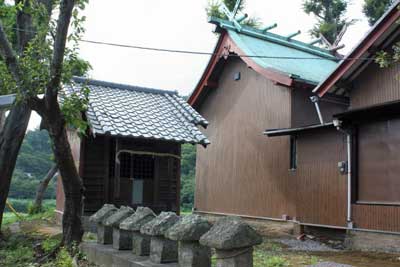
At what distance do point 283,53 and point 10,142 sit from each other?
10.3 meters

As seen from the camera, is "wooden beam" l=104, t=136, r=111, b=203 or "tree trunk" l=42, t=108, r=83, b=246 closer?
"tree trunk" l=42, t=108, r=83, b=246

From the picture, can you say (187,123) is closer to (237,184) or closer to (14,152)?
(237,184)

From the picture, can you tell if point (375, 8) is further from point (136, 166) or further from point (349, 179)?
point (136, 166)

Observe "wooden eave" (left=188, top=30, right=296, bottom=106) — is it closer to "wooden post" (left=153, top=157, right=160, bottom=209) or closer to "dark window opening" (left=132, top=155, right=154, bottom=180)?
"wooden post" (left=153, top=157, right=160, bottom=209)

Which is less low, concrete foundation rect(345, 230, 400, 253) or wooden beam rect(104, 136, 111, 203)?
wooden beam rect(104, 136, 111, 203)

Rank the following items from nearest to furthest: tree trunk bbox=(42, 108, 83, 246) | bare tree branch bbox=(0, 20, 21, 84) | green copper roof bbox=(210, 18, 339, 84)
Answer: bare tree branch bbox=(0, 20, 21, 84) → tree trunk bbox=(42, 108, 83, 246) → green copper roof bbox=(210, 18, 339, 84)

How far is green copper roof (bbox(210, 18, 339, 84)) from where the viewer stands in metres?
14.3

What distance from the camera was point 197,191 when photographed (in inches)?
671

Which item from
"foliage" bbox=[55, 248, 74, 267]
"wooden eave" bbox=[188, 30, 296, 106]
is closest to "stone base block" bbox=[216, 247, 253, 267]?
"foliage" bbox=[55, 248, 74, 267]

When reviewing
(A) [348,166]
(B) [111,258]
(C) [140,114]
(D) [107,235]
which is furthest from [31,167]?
(B) [111,258]

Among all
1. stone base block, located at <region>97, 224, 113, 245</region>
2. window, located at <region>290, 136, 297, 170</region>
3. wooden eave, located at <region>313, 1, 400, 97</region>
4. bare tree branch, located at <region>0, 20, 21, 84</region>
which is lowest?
stone base block, located at <region>97, 224, 113, 245</region>

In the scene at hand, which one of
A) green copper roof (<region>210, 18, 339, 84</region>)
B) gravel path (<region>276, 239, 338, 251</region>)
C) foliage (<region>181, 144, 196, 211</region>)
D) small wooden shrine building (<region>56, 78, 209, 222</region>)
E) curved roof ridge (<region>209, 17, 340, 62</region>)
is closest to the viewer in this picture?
gravel path (<region>276, 239, 338, 251</region>)

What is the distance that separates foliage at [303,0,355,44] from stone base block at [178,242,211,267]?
19962mm

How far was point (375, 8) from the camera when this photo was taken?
68.4 feet
